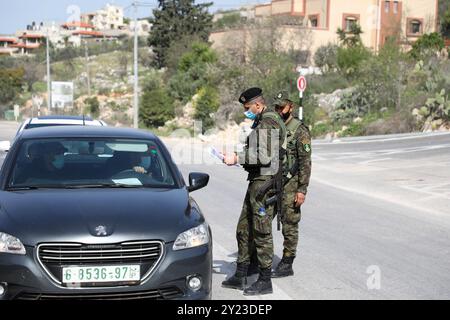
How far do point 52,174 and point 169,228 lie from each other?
5.24 feet

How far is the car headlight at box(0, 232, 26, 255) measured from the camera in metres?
4.98

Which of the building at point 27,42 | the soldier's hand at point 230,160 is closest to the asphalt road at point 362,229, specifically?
the soldier's hand at point 230,160

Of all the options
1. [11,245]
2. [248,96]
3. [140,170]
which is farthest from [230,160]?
[11,245]

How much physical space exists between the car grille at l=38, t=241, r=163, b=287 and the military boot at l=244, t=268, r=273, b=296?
1542mm

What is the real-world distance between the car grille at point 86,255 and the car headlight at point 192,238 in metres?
0.31

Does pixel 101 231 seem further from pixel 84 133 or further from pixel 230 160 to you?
pixel 84 133

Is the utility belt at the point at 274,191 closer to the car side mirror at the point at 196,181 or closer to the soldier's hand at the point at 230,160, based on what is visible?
the soldier's hand at the point at 230,160

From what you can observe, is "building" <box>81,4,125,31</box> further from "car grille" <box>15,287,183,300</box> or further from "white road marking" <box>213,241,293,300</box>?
"car grille" <box>15,287,183,300</box>

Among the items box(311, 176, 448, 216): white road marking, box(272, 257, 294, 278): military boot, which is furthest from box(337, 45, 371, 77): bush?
box(272, 257, 294, 278): military boot

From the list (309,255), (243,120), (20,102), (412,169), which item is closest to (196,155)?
(412,169)

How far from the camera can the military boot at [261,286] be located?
6.35 metres

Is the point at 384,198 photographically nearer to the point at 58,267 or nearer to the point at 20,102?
the point at 58,267

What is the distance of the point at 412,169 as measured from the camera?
18.3 meters
